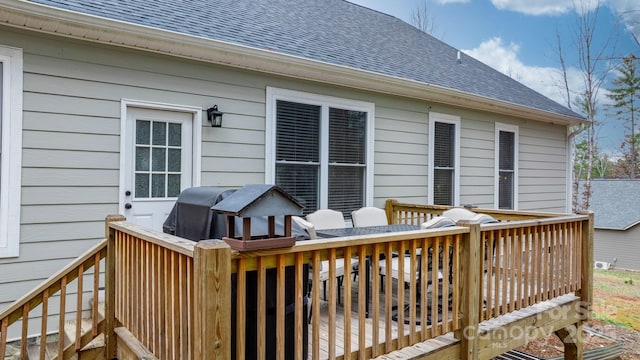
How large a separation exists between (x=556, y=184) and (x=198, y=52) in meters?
8.47

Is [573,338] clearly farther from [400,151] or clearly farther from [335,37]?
[335,37]

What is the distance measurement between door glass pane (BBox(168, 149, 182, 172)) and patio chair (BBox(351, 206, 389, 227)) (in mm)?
2265

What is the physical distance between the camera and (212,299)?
189 centimetres

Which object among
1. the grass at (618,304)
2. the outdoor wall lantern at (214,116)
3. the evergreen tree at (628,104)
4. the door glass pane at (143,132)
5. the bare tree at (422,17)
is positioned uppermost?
the bare tree at (422,17)

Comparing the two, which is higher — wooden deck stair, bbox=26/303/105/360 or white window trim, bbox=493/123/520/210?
white window trim, bbox=493/123/520/210

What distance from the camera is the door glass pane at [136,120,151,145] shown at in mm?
4277

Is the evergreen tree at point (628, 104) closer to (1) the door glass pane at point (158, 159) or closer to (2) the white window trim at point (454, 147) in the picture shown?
(2) the white window trim at point (454, 147)

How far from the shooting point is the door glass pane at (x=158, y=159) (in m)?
4.36

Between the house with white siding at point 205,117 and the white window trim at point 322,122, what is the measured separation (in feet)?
0.06

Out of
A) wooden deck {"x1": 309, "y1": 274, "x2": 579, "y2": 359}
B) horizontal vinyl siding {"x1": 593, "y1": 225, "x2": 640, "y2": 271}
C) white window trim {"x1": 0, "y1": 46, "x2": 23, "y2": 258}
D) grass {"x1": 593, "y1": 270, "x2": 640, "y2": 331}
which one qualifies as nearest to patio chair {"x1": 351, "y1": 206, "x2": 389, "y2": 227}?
wooden deck {"x1": 309, "y1": 274, "x2": 579, "y2": 359}

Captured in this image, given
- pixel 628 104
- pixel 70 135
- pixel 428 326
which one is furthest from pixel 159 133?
pixel 628 104

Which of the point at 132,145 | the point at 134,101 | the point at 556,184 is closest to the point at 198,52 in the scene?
the point at 134,101

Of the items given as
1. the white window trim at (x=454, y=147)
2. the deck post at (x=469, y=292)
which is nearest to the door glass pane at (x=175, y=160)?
the deck post at (x=469, y=292)

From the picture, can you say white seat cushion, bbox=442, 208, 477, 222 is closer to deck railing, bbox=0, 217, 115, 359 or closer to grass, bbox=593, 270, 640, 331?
grass, bbox=593, 270, 640, 331
